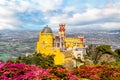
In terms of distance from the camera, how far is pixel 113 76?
55.6ft

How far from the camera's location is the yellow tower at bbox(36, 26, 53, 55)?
5725cm

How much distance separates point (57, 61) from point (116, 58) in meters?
12.0

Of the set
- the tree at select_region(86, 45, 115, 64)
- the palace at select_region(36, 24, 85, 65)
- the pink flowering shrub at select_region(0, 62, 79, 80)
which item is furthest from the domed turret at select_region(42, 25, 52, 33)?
the pink flowering shrub at select_region(0, 62, 79, 80)

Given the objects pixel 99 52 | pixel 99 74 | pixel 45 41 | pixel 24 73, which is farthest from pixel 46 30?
pixel 24 73

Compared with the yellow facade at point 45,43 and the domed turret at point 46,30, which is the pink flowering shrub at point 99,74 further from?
the domed turret at point 46,30

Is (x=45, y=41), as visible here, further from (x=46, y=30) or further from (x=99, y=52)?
(x=99, y=52)

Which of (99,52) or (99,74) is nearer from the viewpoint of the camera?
(99,74)

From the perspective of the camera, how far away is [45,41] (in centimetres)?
5875

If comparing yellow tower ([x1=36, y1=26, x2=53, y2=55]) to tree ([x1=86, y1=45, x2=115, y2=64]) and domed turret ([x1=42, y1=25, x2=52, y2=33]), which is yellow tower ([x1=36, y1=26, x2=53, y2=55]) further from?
tree ([x1=86, y1=45, x2=115, y2=64])

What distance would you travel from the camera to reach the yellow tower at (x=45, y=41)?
5725 cm

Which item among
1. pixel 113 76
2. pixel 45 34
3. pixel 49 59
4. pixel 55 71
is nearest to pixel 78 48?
pixel 45 34


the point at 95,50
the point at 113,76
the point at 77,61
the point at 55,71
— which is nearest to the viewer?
the point at 55,71

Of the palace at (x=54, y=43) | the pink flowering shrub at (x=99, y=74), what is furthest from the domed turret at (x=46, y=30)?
the pink flowering shrub at (x=99, y=74)

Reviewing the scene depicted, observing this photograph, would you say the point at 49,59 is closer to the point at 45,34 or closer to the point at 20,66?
the point at 45,34
